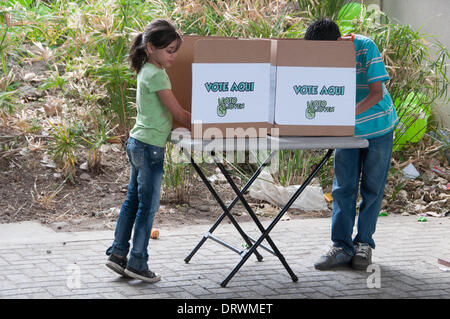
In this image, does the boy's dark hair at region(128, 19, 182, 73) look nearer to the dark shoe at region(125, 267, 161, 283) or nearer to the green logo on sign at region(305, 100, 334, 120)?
the green logo on sign at region(305, 100, 334, 120)

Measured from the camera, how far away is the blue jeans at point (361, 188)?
16.0 feet

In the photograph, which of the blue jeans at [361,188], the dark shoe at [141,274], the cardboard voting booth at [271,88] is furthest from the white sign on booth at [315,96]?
the dark shoe at [141,274]

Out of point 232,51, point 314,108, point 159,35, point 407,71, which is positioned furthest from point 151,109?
point 407,71

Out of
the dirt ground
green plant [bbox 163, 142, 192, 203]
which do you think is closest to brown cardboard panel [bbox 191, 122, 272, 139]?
the dirt ground

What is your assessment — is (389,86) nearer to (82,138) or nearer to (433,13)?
(433,13)

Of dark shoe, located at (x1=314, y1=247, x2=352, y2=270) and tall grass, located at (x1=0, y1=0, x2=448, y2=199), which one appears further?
tall grass, located at (x1=0, y1=0, x2=448, y2=199)

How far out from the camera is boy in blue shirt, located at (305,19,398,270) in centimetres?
463

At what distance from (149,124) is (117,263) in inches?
36.8

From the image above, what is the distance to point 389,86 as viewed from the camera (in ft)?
24.6

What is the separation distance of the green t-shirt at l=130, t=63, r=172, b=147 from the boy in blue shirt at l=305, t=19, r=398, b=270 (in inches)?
40.0

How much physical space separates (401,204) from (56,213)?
331cm

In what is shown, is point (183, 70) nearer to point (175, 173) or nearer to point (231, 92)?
point (231, 92)

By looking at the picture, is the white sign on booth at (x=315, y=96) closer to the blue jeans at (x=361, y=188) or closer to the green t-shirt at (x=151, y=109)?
the blue jeans at (x=361, y=188)
